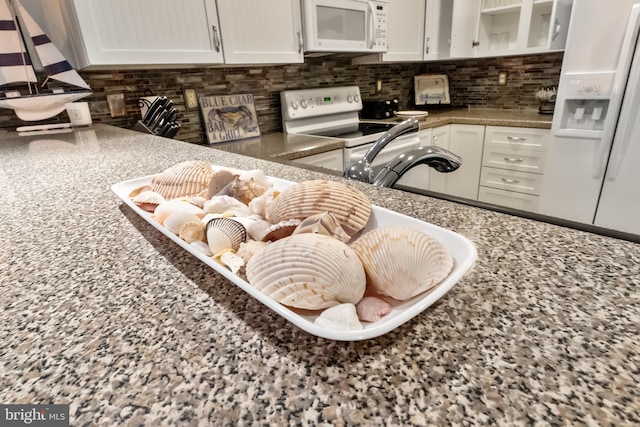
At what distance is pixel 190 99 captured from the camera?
2035mm

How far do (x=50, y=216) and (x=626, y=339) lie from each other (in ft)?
2.58

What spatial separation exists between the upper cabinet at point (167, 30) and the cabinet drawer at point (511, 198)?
5.97 feet

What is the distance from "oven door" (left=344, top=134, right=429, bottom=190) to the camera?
2.05 meters

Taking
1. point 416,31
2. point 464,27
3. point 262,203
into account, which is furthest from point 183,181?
point 464,27

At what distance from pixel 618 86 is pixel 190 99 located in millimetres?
2308

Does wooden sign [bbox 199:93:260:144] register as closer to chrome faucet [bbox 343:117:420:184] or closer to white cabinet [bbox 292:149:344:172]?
white cabinet [bbox 292:149:344:172]

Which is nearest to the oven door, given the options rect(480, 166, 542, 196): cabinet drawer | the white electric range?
the white electric range

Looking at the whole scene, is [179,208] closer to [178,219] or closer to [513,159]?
[178,219]

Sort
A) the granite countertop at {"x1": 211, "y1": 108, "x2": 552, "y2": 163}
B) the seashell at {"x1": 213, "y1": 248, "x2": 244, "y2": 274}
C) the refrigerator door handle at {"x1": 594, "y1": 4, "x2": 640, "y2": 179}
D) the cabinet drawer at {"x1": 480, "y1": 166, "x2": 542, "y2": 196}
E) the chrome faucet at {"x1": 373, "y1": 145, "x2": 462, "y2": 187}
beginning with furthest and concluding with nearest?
the cabinet drawer at {"x1": 480, "y1": 166, "x2": 542, "y2": 196}
the granite countertop at {"x1": 211, "y1": 108, "x2": 552, "y2": 163}
the refrigerator door handle at {"x1": 594, "y1": 4, "x2": 640, "y2": 179}
the chrome faucet at {"x1": 373, "y1": 145, "x2": 462, "y2": 187}
the seashell at {"x1": 213, "y1": 248, "x2": 244, "y2": 274}

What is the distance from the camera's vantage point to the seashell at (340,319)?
0.26 meters

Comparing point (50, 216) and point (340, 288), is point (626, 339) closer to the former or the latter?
point (340, 288)

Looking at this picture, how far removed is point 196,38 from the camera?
1685mm

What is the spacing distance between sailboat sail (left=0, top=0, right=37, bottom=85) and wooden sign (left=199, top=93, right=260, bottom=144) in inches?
32.1

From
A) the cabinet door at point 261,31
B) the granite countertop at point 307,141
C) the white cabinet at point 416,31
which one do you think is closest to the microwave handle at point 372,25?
the white cabinet at point 416,31
